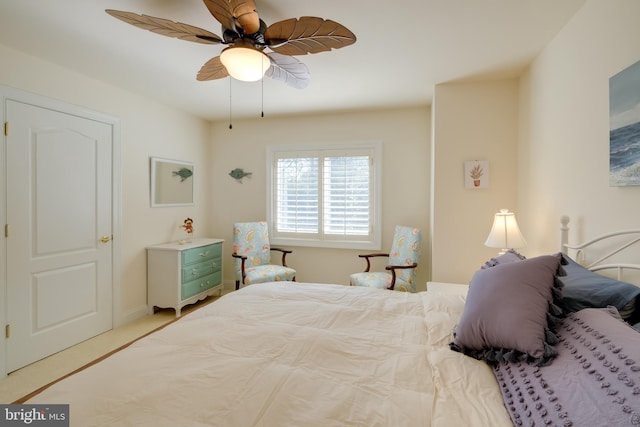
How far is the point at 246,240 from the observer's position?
152 inches

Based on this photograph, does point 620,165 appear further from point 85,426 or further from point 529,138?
point 85,426

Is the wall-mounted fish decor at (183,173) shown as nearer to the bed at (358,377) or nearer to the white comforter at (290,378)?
the white comforter at (290,378)

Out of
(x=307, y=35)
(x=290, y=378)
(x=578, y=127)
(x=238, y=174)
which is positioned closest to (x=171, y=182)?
(x=238, y=174)

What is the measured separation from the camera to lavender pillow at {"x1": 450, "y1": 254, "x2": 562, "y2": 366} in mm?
1043

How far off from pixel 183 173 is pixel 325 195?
197 centimetres

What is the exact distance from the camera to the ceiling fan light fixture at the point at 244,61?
1688 millimetres

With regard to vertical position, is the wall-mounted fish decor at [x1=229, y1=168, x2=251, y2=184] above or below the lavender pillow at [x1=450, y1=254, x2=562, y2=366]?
above

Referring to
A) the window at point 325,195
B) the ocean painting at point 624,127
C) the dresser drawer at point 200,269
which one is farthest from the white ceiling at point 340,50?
the dresser drawer at point 200,269

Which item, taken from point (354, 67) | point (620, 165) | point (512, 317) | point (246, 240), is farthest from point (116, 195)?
point (620, 165)

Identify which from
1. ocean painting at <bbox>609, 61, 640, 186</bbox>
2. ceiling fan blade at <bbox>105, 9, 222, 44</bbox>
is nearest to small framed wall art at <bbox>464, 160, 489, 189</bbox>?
ocean painting at <bbox>609, 61, 640, 186</bbox>

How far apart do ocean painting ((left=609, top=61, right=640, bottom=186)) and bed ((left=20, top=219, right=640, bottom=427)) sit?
688 millimetres

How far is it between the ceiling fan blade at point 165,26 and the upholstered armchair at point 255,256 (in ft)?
8.18

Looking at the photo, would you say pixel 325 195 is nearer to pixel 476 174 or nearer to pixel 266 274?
pixel 266 274

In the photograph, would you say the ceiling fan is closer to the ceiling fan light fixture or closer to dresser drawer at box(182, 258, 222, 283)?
the ceiling fan light fixture
